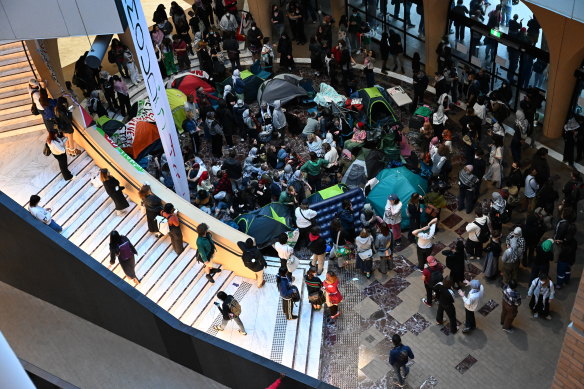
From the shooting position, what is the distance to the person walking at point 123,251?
1372 centimetres

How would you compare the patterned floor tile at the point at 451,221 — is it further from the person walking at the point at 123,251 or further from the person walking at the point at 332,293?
the person walking at the point at 123,251

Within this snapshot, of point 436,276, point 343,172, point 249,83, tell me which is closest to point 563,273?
point 436,276

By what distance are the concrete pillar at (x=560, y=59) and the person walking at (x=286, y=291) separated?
7996 mm

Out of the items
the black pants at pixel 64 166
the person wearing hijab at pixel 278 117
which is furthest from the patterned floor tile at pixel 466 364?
the black pants at pixel 64 166

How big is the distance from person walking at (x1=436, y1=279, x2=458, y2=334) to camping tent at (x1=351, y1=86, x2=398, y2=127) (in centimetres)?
621

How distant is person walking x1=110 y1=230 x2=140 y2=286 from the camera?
1372 cm

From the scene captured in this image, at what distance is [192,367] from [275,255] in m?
3.04

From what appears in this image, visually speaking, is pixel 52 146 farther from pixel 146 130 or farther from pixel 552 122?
pixel 552 122

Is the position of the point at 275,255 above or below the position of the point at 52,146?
below

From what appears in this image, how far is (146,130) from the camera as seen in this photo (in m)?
18.4

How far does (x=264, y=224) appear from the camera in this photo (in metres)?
15.3

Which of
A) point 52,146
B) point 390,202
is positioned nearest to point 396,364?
point 390,202

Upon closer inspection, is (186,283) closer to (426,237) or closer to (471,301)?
(426,237)

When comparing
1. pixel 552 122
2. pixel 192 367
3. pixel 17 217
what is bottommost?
pixel 192 367
